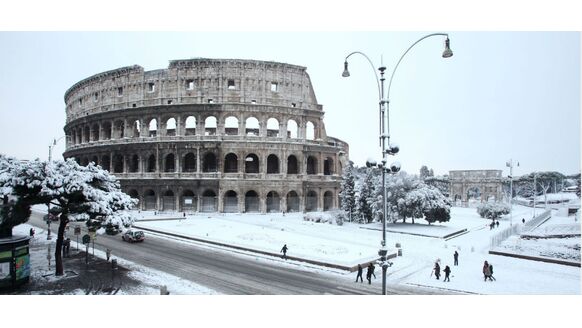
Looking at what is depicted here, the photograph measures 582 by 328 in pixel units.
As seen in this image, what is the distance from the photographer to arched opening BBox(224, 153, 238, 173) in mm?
36844

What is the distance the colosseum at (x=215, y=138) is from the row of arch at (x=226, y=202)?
3.9 inches

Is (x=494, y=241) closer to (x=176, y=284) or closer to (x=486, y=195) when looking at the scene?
(x=176, y=284)

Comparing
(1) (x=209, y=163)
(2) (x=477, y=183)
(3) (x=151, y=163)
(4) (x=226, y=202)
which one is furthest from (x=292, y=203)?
(2) (x=477, y=183)

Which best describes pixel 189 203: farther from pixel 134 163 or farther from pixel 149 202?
pixel 134 163

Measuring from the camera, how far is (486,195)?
5141cm

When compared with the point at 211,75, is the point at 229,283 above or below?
below

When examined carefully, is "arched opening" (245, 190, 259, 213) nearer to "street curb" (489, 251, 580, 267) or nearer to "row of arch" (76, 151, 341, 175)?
"row of arch" (76, 151, 341, 175)

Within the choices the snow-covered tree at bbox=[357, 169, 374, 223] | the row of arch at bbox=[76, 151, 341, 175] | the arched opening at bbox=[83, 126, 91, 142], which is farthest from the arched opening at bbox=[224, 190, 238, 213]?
the arched opening at bbox=[83, 126, 91, 142]

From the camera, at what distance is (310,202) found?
1453 inches

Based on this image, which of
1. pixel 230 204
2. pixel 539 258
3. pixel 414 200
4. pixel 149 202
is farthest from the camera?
pixel 149 202

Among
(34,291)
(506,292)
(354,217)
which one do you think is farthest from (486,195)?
(34,291)

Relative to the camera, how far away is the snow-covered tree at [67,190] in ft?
40.5

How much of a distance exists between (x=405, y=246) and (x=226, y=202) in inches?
716

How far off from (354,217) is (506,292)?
24.0 meters
